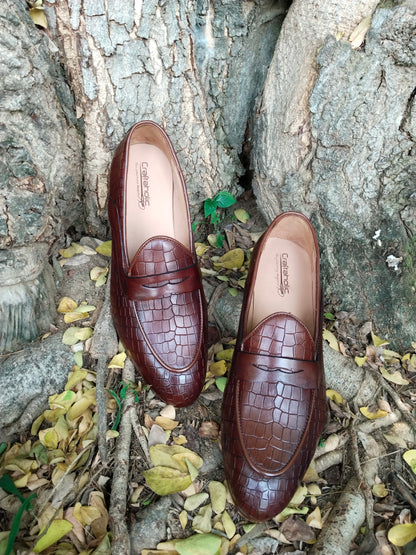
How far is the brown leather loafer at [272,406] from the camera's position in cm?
138

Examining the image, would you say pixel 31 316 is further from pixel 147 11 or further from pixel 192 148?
pixel 147 11

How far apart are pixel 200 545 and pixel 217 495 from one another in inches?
7.0

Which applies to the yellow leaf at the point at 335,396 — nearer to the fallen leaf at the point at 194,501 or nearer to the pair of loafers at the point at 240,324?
the pair of loafers at the point at 240,324

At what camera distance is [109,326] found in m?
1.85

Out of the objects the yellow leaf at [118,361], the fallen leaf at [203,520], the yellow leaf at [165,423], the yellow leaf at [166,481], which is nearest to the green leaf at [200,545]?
→ the fallen leaf at [203,520]

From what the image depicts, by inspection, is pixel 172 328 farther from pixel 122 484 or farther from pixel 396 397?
pixel 396 397

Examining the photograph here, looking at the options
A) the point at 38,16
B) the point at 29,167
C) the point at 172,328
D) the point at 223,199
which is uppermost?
the point at 38,16

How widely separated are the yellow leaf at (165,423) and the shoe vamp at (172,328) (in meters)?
0.21

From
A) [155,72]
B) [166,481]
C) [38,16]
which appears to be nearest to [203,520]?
[166,481]

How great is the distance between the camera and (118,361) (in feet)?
5.83

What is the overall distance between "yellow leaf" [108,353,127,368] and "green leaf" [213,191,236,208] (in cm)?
98

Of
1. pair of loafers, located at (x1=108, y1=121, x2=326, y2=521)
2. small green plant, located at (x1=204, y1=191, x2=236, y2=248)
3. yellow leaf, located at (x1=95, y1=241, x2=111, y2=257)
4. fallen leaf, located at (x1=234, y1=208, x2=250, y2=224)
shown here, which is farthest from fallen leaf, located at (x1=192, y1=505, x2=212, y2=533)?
fallen leaf, located at (x1=234, y1=208, x2=250, y2=224)

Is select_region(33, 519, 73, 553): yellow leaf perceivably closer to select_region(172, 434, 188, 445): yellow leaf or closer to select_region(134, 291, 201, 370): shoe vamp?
select_region(172, 434, 188, 445): yellow leaf

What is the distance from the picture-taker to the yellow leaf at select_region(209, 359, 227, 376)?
1.81 meters
